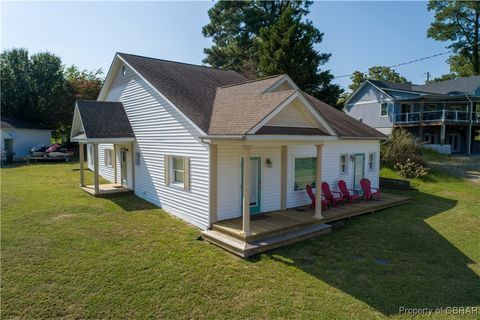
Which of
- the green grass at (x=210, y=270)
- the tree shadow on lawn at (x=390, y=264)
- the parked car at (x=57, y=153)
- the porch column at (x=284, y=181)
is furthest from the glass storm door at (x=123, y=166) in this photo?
the parked car at (x=57, y=153)

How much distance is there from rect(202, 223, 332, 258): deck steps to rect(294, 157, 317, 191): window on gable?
8.00ft

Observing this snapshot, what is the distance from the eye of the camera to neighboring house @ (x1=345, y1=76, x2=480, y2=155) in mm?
28906

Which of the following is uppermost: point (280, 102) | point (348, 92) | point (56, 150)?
point (348, 92)

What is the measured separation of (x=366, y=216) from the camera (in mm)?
11586

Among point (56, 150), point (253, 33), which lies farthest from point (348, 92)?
point (56, 150)

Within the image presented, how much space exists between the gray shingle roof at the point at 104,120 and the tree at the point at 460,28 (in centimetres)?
4440

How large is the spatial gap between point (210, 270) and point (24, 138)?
31.6 m

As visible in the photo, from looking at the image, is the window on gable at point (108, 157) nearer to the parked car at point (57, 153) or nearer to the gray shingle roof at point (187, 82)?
the gray shingle roof at point (187, 82)

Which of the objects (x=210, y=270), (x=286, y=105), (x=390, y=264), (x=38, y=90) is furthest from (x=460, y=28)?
(x=38, y=90)

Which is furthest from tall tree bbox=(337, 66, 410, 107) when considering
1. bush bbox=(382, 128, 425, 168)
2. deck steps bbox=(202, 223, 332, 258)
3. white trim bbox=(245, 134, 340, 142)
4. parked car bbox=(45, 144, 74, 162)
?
deck steps bbox=(202, 223, 332, 258)

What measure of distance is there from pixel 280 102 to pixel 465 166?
19.3 meters

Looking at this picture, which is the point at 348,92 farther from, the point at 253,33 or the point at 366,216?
the point at 366,216

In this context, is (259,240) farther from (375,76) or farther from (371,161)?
(375,76)

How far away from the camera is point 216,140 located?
338 inches
